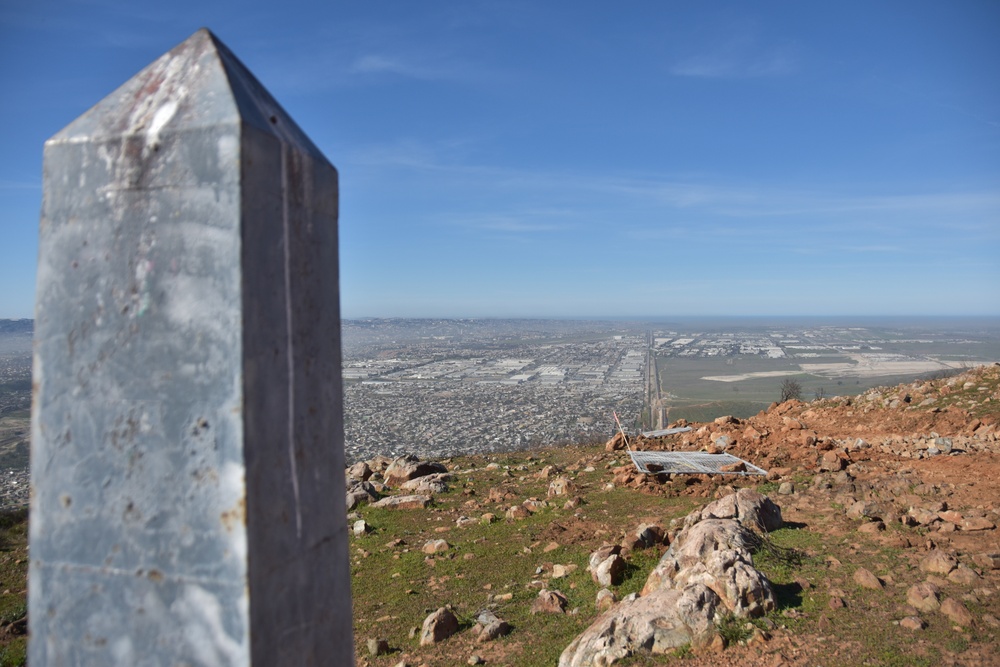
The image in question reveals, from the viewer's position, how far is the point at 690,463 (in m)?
12.6

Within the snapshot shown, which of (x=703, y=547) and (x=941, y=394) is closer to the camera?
(x=703, y=547)

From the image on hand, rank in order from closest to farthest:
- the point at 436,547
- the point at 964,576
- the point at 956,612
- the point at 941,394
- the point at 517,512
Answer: the point at 956,612 < the point at 964,576 < the point at 436,547 < the point at 517,512 < the point at 941,394

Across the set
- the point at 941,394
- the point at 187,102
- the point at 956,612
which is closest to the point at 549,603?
the point at 956,612

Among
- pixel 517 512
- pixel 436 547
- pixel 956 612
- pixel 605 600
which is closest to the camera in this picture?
pixel 956 612

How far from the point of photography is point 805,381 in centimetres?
5412

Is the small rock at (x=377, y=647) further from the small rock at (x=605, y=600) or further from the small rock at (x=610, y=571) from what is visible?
the small rock at (x=610, y=571)

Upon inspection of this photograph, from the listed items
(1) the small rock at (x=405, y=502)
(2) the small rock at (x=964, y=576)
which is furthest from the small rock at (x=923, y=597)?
(1) the small rock at (x=405, y=502)

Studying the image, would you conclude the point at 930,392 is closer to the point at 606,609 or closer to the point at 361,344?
the point at 606,609

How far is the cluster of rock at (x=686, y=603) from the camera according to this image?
17.0 feet

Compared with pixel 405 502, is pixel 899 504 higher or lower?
higher

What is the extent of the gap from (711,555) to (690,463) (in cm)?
669

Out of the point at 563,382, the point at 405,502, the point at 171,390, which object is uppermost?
the point at 171,390

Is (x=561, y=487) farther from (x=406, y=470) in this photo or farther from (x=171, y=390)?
(x=171, y=390)

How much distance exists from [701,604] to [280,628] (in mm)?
4601
